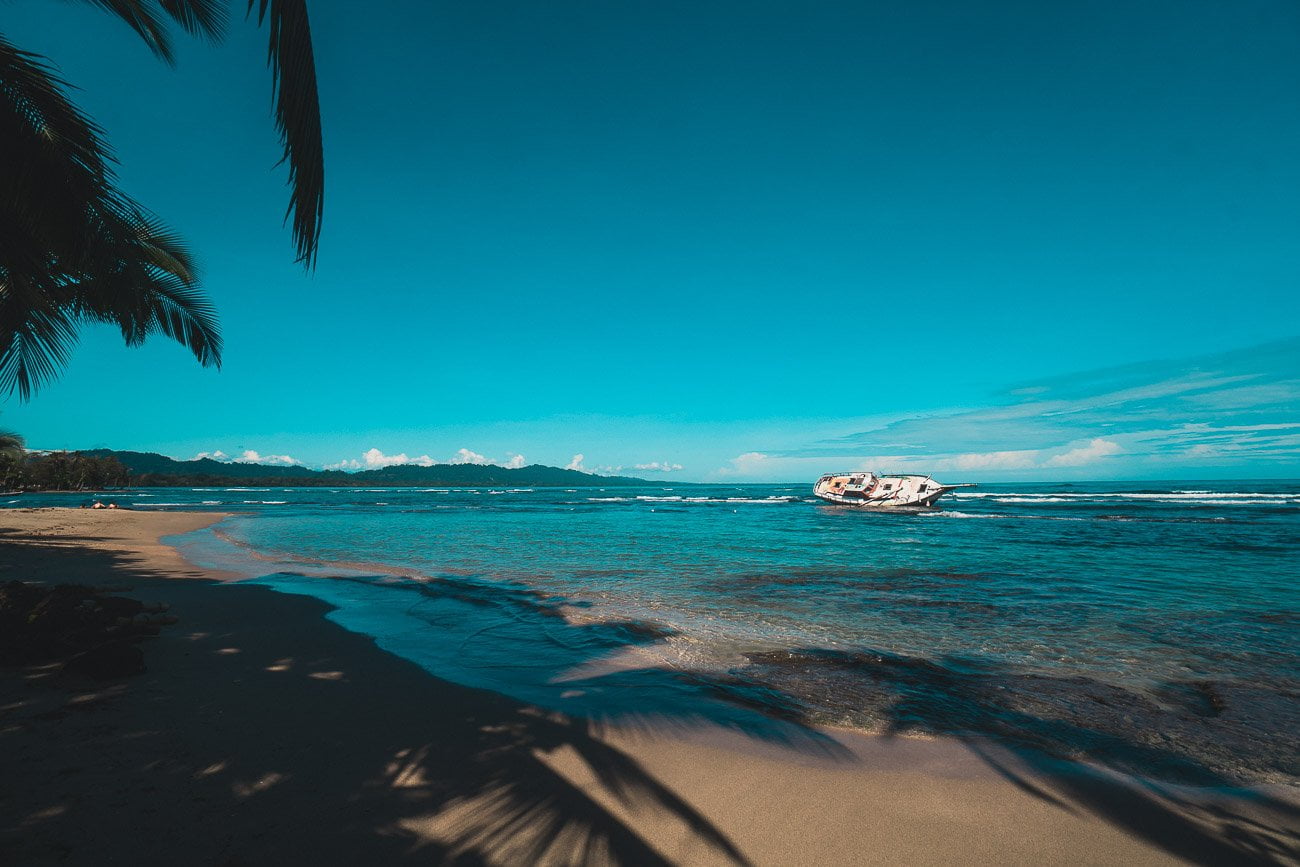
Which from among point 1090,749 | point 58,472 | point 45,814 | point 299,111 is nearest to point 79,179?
point 299,111

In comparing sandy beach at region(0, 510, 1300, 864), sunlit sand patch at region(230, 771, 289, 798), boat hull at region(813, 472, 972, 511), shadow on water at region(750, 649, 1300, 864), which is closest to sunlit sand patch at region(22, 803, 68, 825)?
sandy beach at region(0, 510, 1300, 864)

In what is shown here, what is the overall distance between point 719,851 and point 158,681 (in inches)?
189

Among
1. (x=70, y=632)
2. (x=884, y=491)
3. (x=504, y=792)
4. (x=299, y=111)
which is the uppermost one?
(x=299, y=111)

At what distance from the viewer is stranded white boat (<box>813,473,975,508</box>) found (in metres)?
39.2

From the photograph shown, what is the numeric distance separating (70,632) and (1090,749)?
28.1 ft

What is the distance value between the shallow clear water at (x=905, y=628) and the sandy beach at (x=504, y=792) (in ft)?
2.47

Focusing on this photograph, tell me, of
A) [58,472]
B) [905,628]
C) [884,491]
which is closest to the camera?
[905,628]

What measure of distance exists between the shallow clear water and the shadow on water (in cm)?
4

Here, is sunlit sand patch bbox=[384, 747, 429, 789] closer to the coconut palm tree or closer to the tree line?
the coconut palm tree

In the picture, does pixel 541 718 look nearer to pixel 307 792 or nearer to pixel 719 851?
pixel 307 792

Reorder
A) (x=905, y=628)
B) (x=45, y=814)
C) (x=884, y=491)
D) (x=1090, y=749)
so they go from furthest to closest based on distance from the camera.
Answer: (x=884, y=491) < (x=905, y=628) < (x=1090, y=749) < (x=45, y=814)

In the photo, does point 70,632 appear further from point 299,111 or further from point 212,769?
point 299,111

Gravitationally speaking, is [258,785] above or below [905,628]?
above

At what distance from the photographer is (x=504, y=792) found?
10.2 feet
